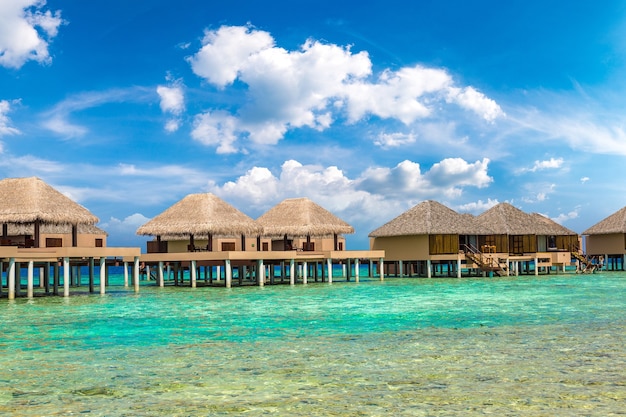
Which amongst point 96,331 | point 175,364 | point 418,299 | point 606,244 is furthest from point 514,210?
point 175,364

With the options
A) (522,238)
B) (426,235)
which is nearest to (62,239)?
(426,235)

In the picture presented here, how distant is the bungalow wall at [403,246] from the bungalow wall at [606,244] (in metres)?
17.6

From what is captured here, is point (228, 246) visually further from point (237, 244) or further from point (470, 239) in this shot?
point (470, 239)

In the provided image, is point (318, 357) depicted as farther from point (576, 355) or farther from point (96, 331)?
point (96, 331)

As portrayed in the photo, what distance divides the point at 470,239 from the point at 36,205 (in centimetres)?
2729

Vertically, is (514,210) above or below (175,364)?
above

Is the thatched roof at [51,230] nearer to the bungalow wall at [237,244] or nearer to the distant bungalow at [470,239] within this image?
the bungalow wall at [237,244]

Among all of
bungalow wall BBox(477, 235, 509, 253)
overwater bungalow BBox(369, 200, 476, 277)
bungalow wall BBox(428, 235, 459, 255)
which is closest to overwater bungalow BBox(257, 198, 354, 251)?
overwater bungalow BBox(369, 200, 476, 277)

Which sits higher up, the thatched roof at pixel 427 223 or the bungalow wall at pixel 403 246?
the thatched roof at pixel 427 223

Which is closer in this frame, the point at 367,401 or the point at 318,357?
the point at 367,401

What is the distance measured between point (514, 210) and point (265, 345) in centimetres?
3984

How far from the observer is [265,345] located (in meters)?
12.7

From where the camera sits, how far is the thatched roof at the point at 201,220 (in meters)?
35.7

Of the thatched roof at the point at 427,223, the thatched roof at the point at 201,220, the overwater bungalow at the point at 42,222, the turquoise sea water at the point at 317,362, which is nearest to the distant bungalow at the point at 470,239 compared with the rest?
the thatched roof at the point at 427,223
